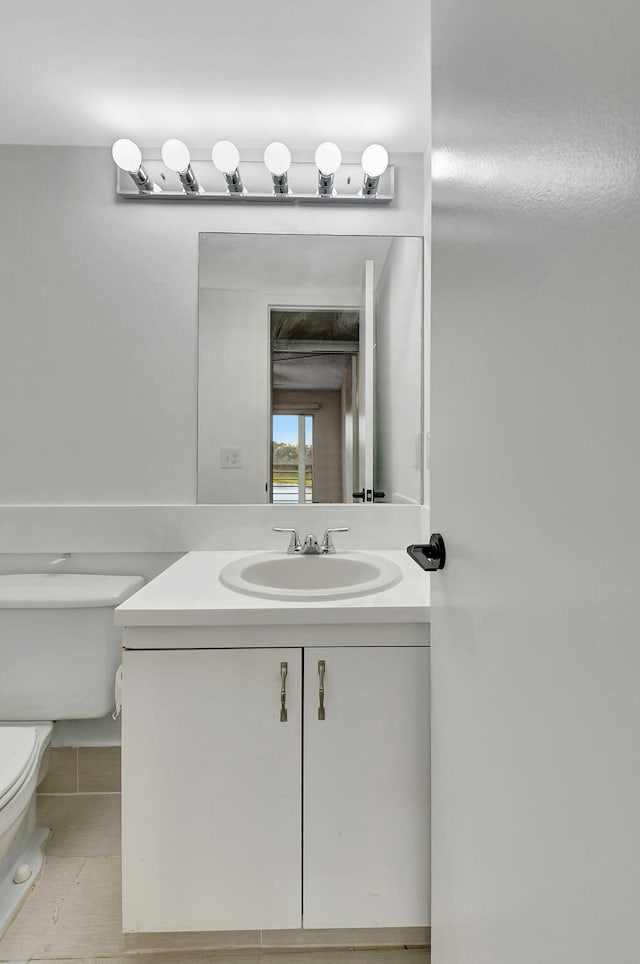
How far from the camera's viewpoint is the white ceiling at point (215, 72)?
117 centimetres

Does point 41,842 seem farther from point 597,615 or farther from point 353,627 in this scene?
point 597,615

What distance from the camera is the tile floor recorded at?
3.67 feet

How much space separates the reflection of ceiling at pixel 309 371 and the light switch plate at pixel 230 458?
0.81 ft

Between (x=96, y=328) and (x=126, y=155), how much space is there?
51cm

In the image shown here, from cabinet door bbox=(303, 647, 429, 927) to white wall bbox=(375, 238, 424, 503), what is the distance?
2.28 feet

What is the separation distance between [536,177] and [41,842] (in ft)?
6.07

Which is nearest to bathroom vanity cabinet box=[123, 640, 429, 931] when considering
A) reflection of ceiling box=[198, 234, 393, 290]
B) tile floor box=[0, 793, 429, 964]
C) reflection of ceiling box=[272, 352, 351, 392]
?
→ tile floor box=[0, 793, 429, 964]

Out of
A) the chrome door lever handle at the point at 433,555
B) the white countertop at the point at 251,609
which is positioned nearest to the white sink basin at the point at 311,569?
the white countertop at the point at 251,609

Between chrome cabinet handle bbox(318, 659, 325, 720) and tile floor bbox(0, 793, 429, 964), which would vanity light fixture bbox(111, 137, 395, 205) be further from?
tile floor bbox(0, 793, 429, 964)

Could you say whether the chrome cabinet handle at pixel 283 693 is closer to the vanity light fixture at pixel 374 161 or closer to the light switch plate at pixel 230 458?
the light switch plate at pixel 230 458

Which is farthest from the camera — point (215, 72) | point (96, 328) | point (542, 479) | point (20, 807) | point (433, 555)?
point (96, 328)

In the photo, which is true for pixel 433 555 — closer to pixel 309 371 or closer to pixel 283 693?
pixel 283 693

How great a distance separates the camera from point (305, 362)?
5.46ft

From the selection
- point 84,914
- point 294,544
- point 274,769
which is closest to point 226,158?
point 294,544
